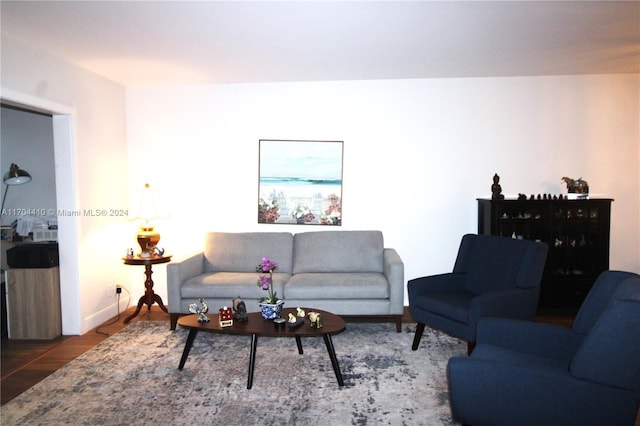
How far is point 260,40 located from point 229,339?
2.60m

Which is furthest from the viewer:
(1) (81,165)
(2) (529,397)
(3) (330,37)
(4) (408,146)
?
(4) (408,146)

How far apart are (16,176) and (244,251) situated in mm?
2514

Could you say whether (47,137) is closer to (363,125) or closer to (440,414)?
(363,125)

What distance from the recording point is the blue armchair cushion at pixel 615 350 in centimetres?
178

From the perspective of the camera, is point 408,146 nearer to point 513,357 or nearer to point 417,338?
point 417,338

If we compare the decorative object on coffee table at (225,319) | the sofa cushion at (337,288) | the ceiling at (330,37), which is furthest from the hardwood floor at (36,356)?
the ceiling at (330,37)

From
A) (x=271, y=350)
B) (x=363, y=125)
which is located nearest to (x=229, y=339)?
(x=271, y=350)

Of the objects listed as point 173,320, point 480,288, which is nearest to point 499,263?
point 480,288

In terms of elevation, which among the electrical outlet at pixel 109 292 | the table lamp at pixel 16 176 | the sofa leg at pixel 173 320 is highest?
the table lamp at pixel 16 176

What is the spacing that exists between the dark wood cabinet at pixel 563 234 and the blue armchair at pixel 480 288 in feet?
2.64

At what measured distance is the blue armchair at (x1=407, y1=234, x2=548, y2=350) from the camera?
10.5 ft

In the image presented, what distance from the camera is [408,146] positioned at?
494cm

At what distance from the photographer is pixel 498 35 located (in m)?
3.44

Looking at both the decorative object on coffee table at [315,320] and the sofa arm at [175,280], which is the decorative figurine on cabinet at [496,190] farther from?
the sofa arm at [175,280]
